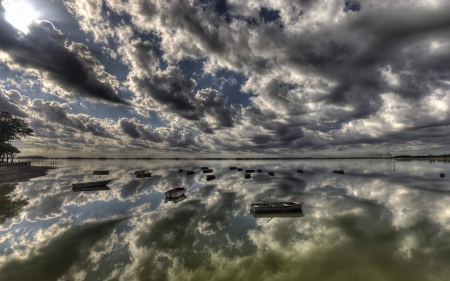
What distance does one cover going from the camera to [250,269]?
1220 centimetres

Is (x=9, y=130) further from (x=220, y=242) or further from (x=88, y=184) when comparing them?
(x=220, y=242)

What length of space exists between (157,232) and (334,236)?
17022 millimetres

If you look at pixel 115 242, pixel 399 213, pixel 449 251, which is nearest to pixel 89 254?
pixel 115 242

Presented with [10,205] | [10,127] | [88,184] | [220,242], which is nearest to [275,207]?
[220,242]

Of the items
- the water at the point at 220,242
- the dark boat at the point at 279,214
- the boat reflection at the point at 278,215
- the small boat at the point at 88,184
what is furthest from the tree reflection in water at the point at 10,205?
the dark boat at the point at 279,214

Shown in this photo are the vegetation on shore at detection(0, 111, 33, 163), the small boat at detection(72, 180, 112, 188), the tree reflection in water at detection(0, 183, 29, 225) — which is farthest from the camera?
the vegetation on shore at detection(0, 111, 33, 163)

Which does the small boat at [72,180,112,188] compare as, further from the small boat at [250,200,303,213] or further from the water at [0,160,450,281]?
the small boat at [250,200,303,213]

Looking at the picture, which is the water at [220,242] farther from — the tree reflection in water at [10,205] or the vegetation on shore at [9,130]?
the vegetation on shore at [9,130]

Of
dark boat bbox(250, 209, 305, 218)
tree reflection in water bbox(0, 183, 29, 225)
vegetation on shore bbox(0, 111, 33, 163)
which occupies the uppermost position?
vegetation on shore bbox(0, 111, 33, 163)

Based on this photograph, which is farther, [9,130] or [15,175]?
[9,130]

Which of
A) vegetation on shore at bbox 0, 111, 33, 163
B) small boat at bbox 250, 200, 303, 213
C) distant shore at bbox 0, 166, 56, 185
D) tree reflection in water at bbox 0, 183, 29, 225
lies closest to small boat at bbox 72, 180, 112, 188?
tree reflection in water at bbox 0, 183, 29, 225

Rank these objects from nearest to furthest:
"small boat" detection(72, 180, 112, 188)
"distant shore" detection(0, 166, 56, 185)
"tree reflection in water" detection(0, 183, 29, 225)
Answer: "tree reflection in water" detection(0, 183, 29, 225)
"small boat" detection(72, 180, 112, 188)
"distant shore" detection(0, 166, 56, 185)

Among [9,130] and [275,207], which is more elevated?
[9,130]

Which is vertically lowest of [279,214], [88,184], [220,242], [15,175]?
[279,214]
